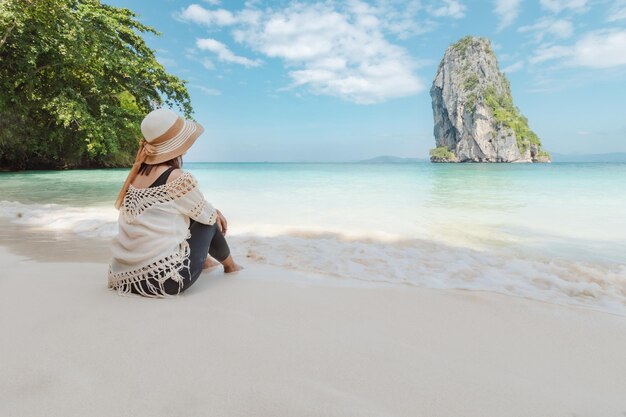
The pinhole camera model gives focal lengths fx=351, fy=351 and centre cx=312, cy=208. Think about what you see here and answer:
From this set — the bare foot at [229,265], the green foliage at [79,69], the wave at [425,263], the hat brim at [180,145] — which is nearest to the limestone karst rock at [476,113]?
the green foliage at [79,69]

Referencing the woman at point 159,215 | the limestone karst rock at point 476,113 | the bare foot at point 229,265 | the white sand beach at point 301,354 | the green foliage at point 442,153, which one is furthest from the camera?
the green foliage at point 442,153

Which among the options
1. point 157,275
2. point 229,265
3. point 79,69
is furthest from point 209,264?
point 79,69

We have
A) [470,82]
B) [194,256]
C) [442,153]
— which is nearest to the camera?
[194,256]

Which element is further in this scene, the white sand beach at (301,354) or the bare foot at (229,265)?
the bare foot at (229,265)

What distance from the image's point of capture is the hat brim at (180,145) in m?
2.29

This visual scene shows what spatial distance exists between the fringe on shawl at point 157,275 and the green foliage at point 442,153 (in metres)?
117

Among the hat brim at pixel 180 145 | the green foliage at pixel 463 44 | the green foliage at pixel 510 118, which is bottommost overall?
the hat brim at pixel 180 145

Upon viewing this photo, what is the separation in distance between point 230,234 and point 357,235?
1904mm

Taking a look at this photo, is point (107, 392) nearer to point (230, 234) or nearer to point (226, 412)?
point (226, 412)

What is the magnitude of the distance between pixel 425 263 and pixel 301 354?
2321mm

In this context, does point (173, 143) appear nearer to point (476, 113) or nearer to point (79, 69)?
point (79, 69)

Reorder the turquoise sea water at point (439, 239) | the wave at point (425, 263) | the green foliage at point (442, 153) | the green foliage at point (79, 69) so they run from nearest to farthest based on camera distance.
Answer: the wave at point (425, 263) < the turquoise sea water at point (439, 239) < the green foliage at point (79, 69) < the green foliage at point (442, 153)

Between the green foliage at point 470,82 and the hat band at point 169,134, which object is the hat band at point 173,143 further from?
the green foliage at point 470,82

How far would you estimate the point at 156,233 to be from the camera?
226 centimetres
